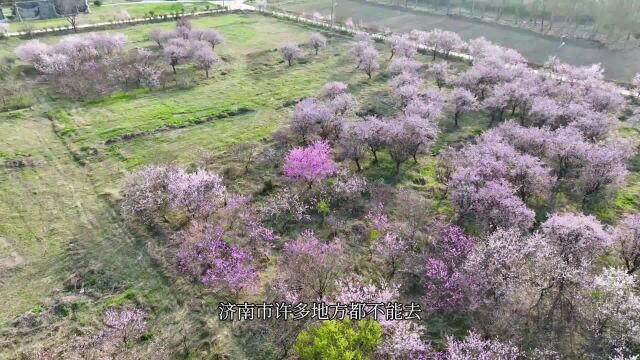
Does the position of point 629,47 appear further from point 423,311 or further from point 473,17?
point 423,311

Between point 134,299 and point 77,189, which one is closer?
point 134,299

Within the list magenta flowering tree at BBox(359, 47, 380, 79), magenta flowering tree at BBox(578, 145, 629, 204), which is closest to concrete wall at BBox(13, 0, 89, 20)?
magenta flowering tree at BBox(359, 47, 380, 79)

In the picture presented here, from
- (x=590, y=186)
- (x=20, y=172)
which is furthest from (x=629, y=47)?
(x=20, y=172)

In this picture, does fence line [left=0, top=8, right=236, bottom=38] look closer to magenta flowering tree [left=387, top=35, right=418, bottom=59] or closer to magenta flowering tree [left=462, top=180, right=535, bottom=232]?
magenta flowering tree [left=387, top=35, right=418, bottom=59]

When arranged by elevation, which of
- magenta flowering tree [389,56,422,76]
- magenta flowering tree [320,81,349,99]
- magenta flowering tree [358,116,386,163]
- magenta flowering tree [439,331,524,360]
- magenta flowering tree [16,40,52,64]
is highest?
magenta flowering tree [16,40,52,64]

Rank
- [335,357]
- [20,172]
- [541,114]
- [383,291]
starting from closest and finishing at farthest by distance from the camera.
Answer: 1. [335,357]
2. [383,291]
3. [20,172]
4. [541,114]

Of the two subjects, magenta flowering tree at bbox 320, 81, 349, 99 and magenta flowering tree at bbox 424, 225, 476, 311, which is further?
magenta flowering tree at bbox 320, 81, 349, 99

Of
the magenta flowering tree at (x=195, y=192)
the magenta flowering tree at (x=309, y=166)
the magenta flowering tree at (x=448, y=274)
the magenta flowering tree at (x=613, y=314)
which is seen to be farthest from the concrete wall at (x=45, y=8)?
the magenta flowering tree at (x=613, y=314)
